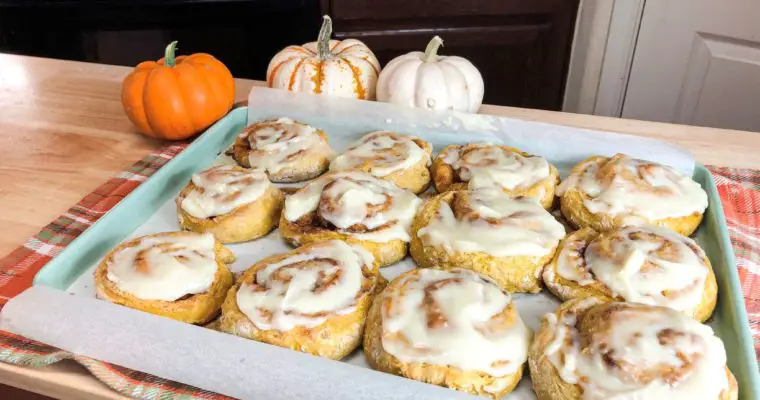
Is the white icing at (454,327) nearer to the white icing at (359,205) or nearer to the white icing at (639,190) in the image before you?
the white icing at (359,205)

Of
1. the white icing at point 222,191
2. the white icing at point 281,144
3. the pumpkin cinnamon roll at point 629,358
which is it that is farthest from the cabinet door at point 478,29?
the pumpkin cinnamon roll at point 629,358

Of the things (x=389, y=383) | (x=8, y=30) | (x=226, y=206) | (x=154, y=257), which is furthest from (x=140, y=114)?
(x=8, y=30)

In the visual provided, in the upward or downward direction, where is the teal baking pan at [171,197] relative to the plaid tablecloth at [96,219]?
upward

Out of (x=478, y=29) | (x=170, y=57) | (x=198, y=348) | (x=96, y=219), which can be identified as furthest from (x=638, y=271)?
(x=478, y=29)

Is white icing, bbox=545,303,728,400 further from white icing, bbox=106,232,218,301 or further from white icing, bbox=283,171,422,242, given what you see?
white icing, bbox=106,232,218,301

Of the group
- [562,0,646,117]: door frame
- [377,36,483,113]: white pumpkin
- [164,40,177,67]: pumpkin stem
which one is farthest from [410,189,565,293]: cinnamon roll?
[562,0,646,117]: door frame
